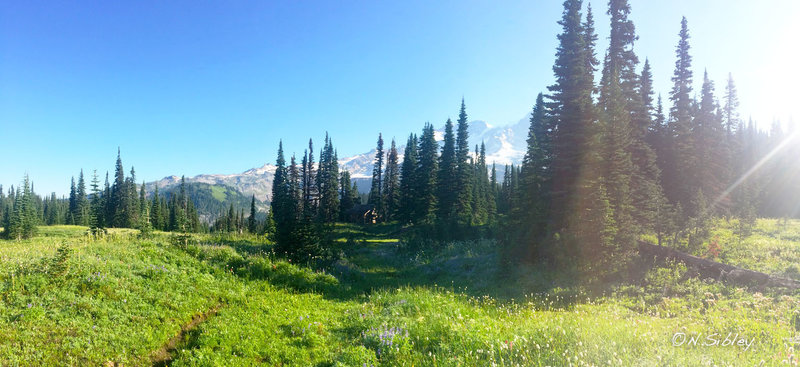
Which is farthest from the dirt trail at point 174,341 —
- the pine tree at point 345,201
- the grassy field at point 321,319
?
the pine tree at point 345,201

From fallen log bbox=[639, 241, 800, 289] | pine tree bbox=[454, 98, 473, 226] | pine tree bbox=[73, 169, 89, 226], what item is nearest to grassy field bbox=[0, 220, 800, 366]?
fallen log bbox=[639, 241, 800, 289]

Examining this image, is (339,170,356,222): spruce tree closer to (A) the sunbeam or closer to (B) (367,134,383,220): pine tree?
(B) (367,134,383,220): pine tree

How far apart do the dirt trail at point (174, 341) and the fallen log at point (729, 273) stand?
19.4m

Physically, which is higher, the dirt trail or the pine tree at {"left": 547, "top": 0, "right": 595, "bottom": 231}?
the pine tree at {"left": 547, "top": 0, "right": 595, "bottom": 231}

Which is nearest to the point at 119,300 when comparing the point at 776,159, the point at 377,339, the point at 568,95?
the point at 377,339

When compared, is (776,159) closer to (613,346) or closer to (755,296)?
(755,296)

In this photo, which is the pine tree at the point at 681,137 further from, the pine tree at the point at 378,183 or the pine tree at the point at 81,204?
the pine tree at the point at 81,204

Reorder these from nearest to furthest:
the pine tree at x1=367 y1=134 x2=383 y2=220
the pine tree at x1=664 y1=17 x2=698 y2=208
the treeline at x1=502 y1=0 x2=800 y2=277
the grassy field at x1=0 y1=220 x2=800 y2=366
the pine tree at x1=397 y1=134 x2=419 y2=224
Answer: the grassy field at x1=0 y1=220 x2=800 y2=366
the treeline at x1=502 y1=0 x2=800 y2=277
the pine tree at x1=664 y1=17 x2=698 y2=208
the pine tree at x1=397 y1=134 x2=419 y2=224
the pine tree at x1=367 y1=134 x2=383 y2=220

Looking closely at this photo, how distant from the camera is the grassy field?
5.95m

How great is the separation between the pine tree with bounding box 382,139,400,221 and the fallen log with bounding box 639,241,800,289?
51.8 metres

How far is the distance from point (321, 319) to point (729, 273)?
16269mm

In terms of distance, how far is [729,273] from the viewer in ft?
40.3

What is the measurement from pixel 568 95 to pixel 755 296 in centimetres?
1489

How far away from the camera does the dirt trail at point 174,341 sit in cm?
735
